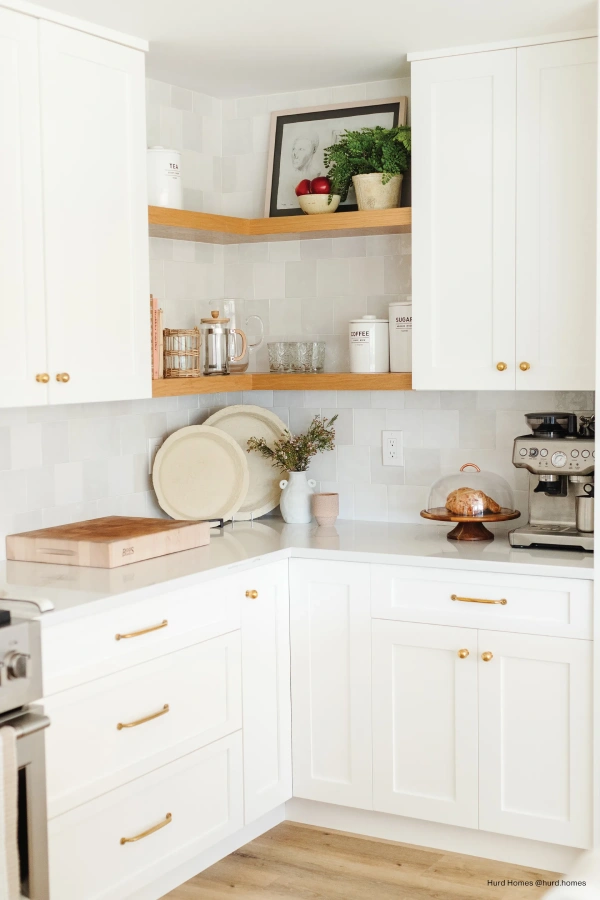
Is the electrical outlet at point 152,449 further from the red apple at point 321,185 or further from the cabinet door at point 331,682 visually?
the red apple at point 321,185

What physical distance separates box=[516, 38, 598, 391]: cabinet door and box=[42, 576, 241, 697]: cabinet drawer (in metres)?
1.09

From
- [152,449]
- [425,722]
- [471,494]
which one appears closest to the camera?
[425,722]

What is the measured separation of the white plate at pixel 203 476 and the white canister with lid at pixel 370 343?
501 mm

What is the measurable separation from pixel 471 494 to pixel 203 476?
89 centimetres

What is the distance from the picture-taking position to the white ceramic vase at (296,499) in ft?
11.6

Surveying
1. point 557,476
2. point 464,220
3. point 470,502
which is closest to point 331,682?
point 470,502

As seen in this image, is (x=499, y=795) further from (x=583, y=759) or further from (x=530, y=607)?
(x=530, y=607)

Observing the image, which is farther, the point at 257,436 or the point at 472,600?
the point at 257,436

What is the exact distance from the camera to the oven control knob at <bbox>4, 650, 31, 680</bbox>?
2.14 m

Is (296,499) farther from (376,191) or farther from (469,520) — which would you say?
(376,191)

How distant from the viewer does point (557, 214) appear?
2947 millimetres

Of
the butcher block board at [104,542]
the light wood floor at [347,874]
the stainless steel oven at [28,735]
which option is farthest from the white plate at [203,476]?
the stainless steel oven at [28,735]

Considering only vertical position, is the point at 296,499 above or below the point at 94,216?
below

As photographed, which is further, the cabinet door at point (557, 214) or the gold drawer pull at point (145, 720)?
the cabinet door at point (557, 214)
